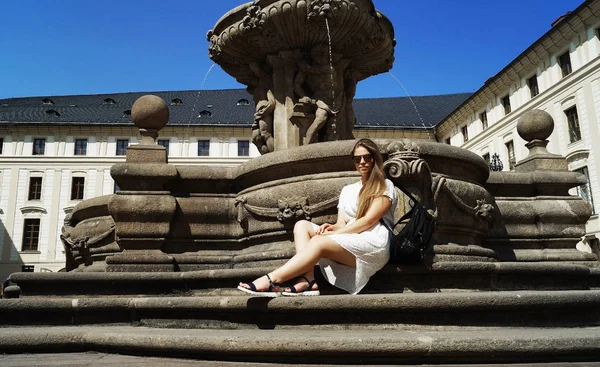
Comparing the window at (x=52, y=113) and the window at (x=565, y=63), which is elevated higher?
the window at (x=52, y=113)

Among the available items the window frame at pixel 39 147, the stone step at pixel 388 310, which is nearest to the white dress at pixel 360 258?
the stone step at pixel 388 310

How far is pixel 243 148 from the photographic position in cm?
4388

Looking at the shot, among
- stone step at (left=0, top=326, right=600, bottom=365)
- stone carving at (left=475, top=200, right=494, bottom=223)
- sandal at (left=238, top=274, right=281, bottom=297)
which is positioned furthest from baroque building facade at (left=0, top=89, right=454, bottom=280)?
stone step at (left=0, top=326, right=600, bottom=365)

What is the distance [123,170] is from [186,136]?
39223 mm

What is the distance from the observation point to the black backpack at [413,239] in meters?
4.25

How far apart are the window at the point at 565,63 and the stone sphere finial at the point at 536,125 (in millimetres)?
25245

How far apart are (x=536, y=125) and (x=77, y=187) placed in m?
42.8

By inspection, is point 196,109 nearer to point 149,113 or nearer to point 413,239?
point 149,113

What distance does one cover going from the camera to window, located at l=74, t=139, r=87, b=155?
4378cm

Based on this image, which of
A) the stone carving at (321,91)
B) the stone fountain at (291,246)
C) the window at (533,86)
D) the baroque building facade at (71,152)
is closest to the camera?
the stone fountain at (291,246)

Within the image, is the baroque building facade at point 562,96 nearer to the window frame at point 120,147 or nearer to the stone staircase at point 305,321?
the stone staircase at point 305,321

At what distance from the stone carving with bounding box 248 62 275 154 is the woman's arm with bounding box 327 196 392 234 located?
13.4 feet

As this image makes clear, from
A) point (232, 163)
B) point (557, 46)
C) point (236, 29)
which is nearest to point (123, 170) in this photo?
point (236, 29)

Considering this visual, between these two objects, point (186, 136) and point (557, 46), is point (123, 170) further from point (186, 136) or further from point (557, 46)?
point (186, 136)
